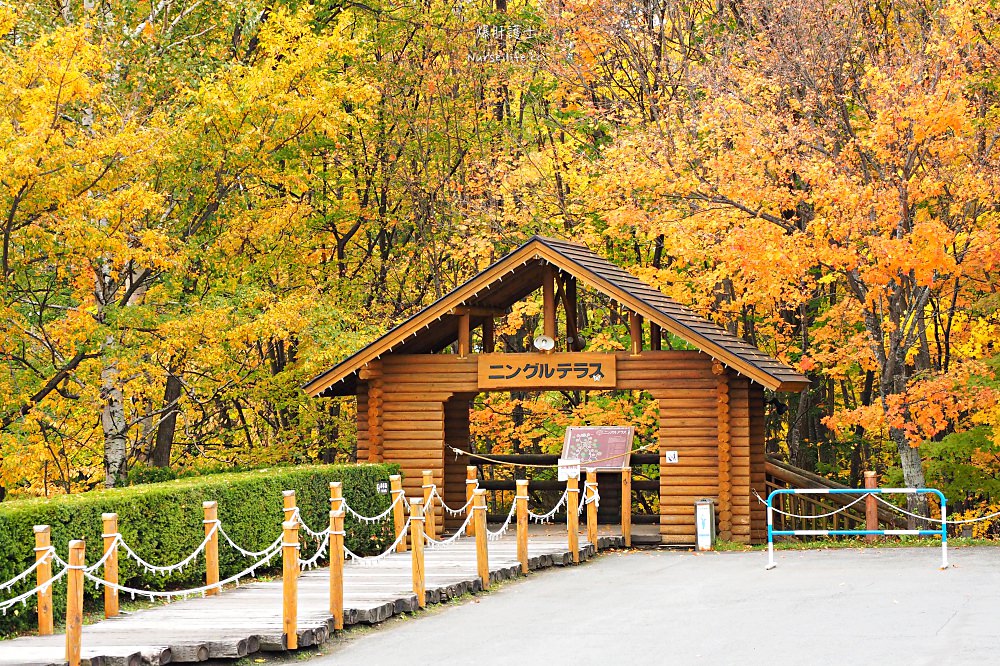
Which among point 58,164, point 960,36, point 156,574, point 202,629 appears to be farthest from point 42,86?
point 960,36

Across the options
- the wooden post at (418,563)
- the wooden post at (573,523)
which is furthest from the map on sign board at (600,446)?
the wooden post at (418,563)

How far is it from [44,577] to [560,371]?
35.1ft

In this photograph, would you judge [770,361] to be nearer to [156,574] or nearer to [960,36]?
[960,36]

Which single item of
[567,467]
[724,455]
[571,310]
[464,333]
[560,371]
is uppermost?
[571,310]

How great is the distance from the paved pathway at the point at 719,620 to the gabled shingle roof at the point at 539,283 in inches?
142

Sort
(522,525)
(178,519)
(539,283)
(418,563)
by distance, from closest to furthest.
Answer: (418,563), (178,519), (522,525), (539,283)

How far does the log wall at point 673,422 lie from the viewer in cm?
2059

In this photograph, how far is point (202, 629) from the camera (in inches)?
445

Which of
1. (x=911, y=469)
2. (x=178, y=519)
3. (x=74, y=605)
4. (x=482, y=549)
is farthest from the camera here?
(x=911, y=469)

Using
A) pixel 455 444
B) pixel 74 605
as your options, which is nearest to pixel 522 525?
pixel 455 444

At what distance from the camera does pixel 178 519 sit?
15000mm

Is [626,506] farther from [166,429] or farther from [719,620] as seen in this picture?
[166,429]

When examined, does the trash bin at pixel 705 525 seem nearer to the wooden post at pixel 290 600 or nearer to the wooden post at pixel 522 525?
the wooden post at pixel 522 525

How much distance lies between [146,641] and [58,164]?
9403 mm
